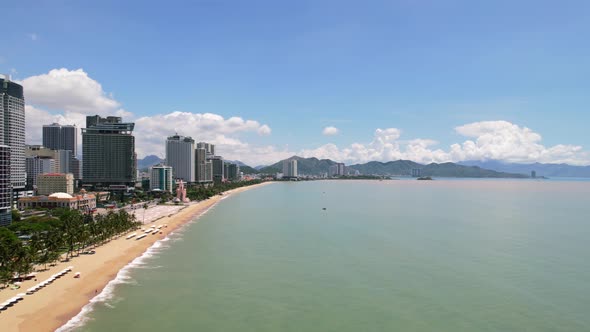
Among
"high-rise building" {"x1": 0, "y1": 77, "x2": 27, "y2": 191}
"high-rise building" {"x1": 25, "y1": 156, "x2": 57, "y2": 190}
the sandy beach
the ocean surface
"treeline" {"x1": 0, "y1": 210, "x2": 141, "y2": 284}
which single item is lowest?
the ocean surface

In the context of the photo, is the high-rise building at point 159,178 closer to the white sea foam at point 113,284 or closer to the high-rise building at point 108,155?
the high-rise building at point 108,155

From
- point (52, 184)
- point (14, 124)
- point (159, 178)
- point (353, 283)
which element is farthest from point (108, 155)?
point (353, 283)

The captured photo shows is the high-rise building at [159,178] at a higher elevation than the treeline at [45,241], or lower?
higher

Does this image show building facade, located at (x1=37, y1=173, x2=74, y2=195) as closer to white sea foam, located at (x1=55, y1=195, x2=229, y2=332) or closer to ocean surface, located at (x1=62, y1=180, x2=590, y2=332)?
ocean surface, located at (x1=62, y1=180, x2=590, y2=332)

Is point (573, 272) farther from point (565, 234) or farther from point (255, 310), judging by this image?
point (255, 310)

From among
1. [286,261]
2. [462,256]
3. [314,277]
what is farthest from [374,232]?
[314,277]

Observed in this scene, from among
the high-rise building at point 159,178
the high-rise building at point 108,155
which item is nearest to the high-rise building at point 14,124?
the high-rise building at point 108,155

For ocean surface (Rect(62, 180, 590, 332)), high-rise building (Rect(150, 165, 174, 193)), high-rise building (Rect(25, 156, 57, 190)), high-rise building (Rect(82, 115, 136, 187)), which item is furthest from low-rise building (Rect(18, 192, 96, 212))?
high-rise building (Rect(25, 156, 57, 190))
